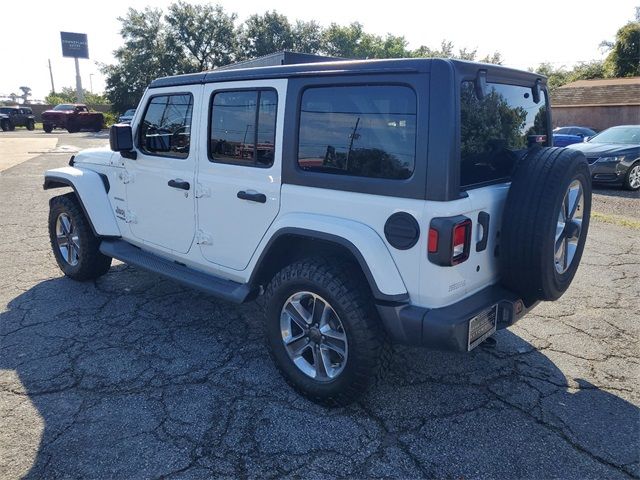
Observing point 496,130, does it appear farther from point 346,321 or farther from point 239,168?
point 239,168

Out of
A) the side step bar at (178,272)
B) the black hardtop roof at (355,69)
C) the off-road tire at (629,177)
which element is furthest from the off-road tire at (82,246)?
the off-road tire at (629,177)

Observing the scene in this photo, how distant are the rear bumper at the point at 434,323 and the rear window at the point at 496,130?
65 cm

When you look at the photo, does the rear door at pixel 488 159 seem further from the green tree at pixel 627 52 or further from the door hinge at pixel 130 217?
the green tree at pixel 627 52

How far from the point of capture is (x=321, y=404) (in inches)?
111

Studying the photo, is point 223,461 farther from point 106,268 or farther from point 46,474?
point 106,268

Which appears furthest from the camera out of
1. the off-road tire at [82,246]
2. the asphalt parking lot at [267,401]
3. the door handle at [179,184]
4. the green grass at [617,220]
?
the green grass at [617,220]

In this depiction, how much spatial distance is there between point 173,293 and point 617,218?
690cm

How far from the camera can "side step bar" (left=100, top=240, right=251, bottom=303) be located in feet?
10.6

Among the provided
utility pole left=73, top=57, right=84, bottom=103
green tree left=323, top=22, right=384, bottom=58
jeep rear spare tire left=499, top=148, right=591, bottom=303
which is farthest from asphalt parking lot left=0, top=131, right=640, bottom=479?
utility pole left=73, top=57, right=84, bottom=103

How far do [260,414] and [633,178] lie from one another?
34.2 ft

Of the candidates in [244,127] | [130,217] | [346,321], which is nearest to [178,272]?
[130,217]

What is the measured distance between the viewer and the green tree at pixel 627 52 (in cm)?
3791

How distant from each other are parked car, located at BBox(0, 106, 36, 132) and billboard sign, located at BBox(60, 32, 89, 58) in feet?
115

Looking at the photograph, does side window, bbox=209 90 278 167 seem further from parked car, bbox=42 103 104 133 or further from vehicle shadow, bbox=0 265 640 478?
parked car, bbox=42 103 104 133
